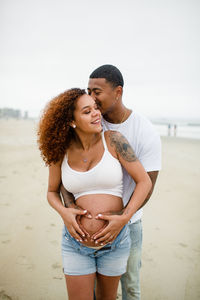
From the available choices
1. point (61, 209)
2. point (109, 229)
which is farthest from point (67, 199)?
point (109, 229)

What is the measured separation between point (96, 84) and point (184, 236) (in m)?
3.88

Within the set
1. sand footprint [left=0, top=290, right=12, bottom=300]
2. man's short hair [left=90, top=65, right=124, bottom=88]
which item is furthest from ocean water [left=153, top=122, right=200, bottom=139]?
sand footprint [left=0, top=290, right=12, bottom=300]

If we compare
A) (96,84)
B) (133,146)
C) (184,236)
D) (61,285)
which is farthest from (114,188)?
(184,236)

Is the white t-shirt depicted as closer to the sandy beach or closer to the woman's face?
the woman's face

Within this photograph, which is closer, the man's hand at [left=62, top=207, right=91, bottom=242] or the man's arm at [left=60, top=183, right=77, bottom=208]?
the man's hand at [left=62, top=207, right=91, bottom=242]

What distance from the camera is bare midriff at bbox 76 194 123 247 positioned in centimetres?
198

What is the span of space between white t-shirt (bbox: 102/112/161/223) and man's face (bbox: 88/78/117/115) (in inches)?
8.8

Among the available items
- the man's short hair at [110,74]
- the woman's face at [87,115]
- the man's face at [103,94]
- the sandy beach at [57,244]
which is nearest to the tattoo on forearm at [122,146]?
the woman's face at [87,115]

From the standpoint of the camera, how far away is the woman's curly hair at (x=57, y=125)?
7.28ft

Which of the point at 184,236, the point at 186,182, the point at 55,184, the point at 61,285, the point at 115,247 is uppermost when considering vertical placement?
the point at 55,184

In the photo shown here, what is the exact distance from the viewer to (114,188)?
212 cm

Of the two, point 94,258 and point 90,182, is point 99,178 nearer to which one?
point 90,182

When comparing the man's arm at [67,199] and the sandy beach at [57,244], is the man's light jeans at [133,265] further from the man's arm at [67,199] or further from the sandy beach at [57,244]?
the sandy beach at [57,244]

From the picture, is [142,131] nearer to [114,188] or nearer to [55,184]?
[114,188]
